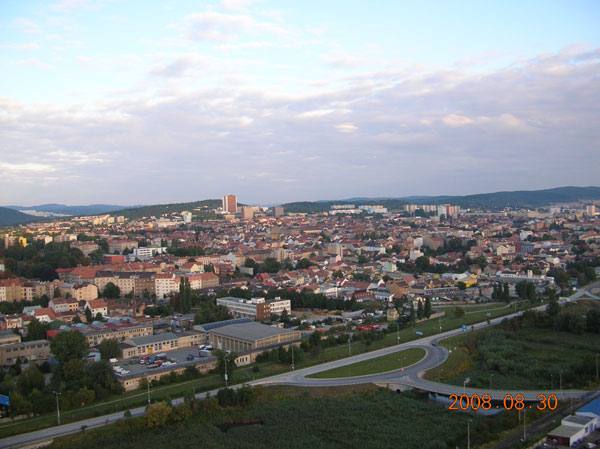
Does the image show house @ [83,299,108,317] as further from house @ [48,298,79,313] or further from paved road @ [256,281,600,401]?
paved road @ [256,281,600,401]

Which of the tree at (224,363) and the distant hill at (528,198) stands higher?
the distant hill at (528,198)

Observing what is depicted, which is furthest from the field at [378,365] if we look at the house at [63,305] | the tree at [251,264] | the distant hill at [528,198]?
the distant hill at [528,198]

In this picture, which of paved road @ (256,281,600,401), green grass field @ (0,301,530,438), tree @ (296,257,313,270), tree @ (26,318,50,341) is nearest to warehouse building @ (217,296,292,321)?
green grass field @ (0,301,530,438)

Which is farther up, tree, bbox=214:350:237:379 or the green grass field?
tree, bbox=214:350:237:379

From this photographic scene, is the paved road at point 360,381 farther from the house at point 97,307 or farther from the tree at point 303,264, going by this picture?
the tree at point 303,264

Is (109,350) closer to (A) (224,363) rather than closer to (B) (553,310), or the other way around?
(A) (224,363)

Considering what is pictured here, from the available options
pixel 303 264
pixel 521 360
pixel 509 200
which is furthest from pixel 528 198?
pixel 521 360
